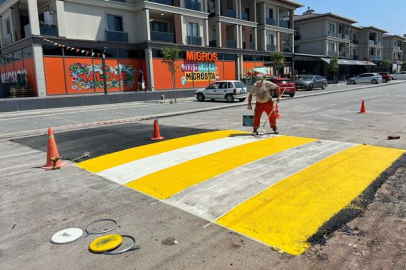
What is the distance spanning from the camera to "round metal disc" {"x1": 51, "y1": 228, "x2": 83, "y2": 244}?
12.1 feet

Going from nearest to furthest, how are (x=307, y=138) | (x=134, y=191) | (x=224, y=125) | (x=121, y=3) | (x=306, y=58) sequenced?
(x=134, y=191), (x=307, y=138), (x=224, y=125), (x=121, y=3), (x=306, y=58)

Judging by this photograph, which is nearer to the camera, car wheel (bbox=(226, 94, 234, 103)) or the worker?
the worker

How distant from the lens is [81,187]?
5.59m

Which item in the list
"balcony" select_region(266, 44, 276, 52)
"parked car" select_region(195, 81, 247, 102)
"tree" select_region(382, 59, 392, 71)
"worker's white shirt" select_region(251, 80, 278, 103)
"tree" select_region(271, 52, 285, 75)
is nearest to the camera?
"worker's white shirt" select_region(251, 80, 278, 103)

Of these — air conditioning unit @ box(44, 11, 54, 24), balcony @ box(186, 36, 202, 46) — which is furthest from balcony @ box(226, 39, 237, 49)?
air conditioning unit @ box(44, 11, 54, 24)

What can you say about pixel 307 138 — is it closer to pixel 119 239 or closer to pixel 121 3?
pixel 119 239

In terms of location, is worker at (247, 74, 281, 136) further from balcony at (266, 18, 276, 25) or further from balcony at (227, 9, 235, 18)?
balcony at (266, 18, 276, 25)

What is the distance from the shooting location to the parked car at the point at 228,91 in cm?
2420

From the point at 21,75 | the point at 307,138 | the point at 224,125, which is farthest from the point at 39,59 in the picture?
the point at 307,138

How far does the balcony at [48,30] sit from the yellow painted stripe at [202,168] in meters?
21.9

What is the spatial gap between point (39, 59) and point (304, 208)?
24656 mm

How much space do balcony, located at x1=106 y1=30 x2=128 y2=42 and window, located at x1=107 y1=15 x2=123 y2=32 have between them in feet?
1.62

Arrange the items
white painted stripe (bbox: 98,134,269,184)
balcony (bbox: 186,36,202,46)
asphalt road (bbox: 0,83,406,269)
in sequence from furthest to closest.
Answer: balcony (bbox: 186,36,202,46)
white painted stripe (bbox: 98,134,269,184)
asphalt road (bbox: 0,83,406,269)

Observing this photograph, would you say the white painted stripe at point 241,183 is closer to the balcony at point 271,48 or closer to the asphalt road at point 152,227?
the asphalt road at point 152,227
